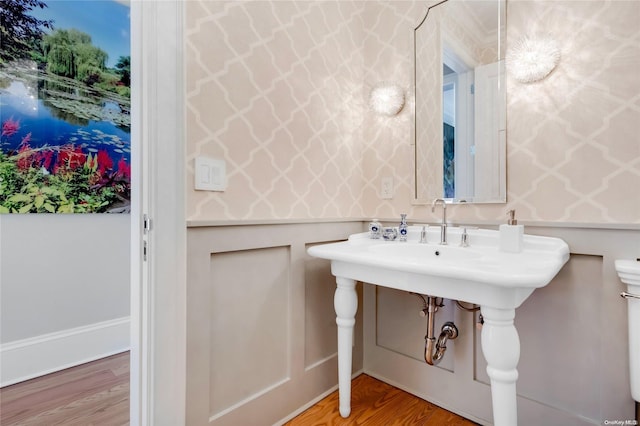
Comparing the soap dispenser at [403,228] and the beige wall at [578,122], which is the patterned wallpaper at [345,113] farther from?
the soap dispenser at [403,228]

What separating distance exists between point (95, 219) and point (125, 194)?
0.81ft

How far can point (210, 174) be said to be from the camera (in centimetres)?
111

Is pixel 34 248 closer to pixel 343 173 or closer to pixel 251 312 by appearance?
pixel 251 312

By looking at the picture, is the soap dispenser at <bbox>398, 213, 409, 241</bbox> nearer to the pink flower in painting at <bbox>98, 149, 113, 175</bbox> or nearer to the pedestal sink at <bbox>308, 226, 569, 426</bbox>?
the pedestal sink at <bbox>308, 226, 569, 426</bbox>

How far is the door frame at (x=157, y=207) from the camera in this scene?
3.22 feet

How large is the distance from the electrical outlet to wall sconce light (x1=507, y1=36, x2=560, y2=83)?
28.1 inches

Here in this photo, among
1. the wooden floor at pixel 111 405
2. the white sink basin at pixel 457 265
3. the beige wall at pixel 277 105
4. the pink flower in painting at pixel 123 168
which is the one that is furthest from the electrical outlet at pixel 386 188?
the pink flower in painting at pixel 123 168

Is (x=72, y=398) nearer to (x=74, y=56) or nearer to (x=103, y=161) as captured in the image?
(x=103, y=161)

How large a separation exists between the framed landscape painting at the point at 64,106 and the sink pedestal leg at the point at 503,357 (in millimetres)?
2341

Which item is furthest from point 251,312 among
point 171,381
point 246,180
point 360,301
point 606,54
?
point 606,54

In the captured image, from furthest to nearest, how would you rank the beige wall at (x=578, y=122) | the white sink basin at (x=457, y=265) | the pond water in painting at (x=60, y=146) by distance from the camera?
the pond water in painting at (x=60, y=146), the beige wall at (x=578, y=122), the white sink basin at (x=457, y=265)

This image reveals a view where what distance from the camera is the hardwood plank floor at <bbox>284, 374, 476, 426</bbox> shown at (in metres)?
1.36

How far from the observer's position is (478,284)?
0.90 m

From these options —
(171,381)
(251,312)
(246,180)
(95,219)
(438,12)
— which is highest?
(438,12)
